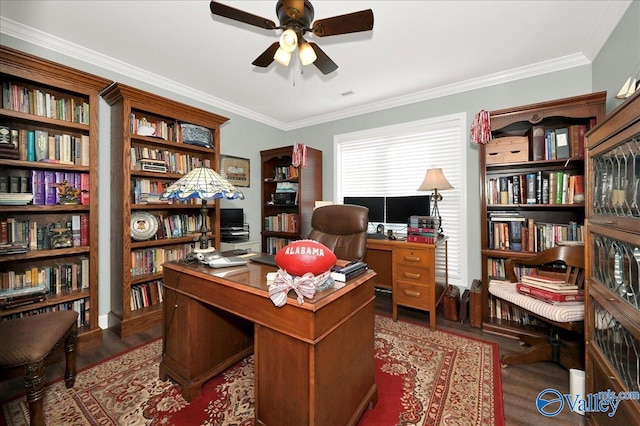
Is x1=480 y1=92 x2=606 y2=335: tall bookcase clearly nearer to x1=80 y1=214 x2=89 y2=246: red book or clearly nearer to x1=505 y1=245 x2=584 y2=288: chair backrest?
x1=505 y1=245 x2=584 y2=288: chair backrest

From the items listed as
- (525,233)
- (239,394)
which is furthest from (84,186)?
(525,233)

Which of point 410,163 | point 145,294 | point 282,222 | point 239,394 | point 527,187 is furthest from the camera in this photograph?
point 282,222

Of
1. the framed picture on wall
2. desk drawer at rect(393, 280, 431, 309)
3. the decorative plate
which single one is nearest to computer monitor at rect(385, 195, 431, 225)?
desk drawer at rect(393, 280, 431, 309)

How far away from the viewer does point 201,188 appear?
1.56 meters

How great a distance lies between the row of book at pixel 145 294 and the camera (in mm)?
2564

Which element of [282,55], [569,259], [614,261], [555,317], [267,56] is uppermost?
[267,56]

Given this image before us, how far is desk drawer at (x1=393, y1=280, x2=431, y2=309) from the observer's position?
2508mm

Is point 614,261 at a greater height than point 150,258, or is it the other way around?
point 614,261

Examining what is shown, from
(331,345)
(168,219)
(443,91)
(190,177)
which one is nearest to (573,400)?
(331,345)

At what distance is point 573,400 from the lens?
1.53 m

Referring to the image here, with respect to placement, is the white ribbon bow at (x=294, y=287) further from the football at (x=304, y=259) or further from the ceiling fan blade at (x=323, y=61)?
the ceiling fan blade at (x=323, y=61)

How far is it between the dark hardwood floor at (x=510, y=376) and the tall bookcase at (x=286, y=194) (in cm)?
189

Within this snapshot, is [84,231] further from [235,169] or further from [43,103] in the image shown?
[235,169]

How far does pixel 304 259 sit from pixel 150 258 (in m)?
2.32
